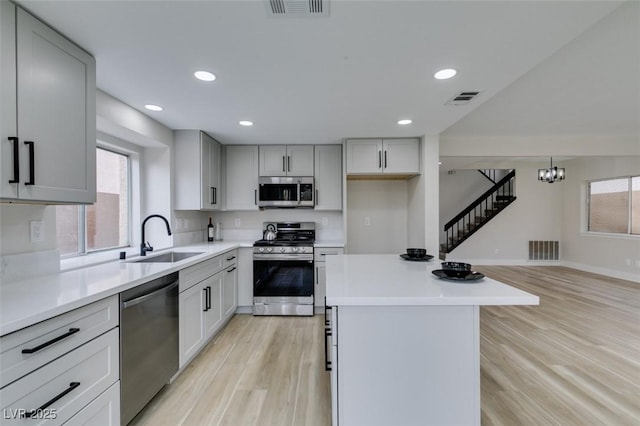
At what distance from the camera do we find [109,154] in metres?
2.68

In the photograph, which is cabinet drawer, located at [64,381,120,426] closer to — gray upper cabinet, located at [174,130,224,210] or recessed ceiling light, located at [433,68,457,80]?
gray upper cabinet, located at [174,130,224,210]

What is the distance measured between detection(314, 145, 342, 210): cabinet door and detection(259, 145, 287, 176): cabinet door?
453mm

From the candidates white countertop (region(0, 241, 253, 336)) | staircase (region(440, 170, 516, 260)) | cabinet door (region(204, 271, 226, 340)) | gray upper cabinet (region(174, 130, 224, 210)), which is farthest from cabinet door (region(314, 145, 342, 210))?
staircase (region(440, 170, 516, 260))

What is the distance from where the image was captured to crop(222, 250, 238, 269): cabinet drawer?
10.1 ft

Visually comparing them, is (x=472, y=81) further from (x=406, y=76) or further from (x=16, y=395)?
(x=16, y=395)

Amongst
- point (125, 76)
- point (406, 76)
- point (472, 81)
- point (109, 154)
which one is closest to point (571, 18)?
point (472, 81)

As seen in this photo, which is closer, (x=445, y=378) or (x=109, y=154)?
(x=445, y=378)

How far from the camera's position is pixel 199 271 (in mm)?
2436

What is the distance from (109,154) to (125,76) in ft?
3.80

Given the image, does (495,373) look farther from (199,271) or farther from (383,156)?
(199,271)

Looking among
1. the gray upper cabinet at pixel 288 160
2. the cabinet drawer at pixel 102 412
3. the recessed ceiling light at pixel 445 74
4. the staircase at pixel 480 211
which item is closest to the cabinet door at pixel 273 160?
the gray upper cabinet at pixel 288 160

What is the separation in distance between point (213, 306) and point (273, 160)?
6.69 ft

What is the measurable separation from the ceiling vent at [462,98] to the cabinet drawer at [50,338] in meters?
2.78

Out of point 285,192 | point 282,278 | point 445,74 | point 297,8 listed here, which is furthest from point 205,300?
point 445,74
